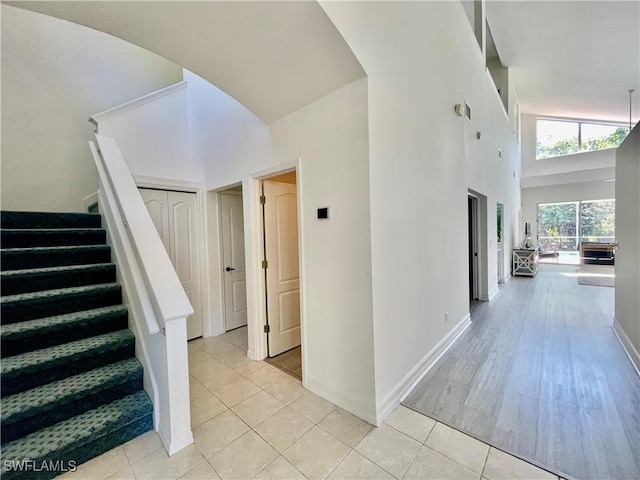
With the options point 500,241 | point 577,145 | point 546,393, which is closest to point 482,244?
point 500,241

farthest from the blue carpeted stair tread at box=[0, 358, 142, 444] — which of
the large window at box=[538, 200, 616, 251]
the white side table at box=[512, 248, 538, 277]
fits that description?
the large window at box=[538, 200, 616, 251]

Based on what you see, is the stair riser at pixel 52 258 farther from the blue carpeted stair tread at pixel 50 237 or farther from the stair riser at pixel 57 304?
the stair riser at pixel 57 304

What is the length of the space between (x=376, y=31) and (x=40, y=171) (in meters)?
4.11

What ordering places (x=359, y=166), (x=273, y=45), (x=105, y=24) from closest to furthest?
(x=105, y=24), (x=273, y=45), (x=359, y=166)

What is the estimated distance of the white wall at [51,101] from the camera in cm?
308

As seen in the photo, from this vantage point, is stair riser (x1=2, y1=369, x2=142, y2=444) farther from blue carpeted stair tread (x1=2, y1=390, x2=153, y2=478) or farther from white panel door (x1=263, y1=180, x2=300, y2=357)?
white panel door (x1=263, y1=180, x2=300, y2=357)

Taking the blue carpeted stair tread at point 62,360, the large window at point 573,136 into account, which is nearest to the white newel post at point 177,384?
the blue carpeted stair tread at point 62,360

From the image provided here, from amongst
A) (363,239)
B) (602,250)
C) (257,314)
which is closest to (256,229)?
(257,314)

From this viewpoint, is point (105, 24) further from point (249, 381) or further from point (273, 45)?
point (249, 381)

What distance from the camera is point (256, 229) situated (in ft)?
9.39

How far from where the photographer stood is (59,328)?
1905 millimetres

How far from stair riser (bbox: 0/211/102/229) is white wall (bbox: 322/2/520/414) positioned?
3.05 metres

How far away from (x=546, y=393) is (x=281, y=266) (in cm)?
265

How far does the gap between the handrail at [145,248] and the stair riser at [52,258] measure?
0.55 meters
